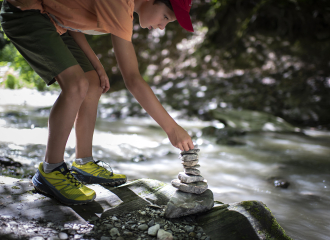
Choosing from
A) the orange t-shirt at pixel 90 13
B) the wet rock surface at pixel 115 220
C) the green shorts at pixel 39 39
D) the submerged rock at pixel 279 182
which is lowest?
the wet rock surface at pixel 115 220

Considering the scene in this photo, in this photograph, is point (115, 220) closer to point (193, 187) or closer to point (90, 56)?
point (193, 187)

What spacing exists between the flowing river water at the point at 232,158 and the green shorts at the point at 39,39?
1.69m

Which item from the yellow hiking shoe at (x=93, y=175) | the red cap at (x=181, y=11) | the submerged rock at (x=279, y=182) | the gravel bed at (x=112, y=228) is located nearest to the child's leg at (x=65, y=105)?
the yellow hiking shoe at (x=93, y=175)

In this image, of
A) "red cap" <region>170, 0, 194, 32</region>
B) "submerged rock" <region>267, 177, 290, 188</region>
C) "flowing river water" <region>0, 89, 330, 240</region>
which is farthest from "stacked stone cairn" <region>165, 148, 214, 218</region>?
"submerged rock" <region>267, 177, 290, 188</region>

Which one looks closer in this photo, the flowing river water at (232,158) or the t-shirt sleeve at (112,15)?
the t-shirt sleeve at (112,15)

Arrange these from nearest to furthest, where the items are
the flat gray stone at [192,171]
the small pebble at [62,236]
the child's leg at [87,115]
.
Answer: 1. the small pebble at [62,236]
2. the flat gray stone at [192,171]
3. the child's leg at [87,115]

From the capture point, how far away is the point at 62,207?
2.06 m

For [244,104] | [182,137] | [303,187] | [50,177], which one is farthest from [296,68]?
[50,177]

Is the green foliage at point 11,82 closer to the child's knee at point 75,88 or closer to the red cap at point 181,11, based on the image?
the child's knee at point 75,88

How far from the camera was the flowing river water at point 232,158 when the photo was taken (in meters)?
3.02

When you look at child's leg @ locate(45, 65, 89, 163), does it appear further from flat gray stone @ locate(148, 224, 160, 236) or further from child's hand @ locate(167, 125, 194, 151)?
flat gray stone @ locate(148, 224, 160, 236)

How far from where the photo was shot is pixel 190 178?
2.24 metres

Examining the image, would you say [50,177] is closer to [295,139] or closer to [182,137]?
[182,137]

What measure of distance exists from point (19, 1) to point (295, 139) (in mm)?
5167
